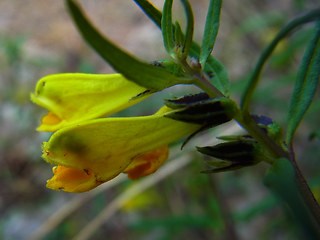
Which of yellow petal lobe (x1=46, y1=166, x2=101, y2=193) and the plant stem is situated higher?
yellow petal lobe (x1=46, y1=166, x2=101, y2=193)

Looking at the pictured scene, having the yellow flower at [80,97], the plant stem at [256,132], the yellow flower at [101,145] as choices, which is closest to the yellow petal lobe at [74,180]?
the yellow flower at [101,145]

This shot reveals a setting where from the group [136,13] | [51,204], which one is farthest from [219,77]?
[136,13]

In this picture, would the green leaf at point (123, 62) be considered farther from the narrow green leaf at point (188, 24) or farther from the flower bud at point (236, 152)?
the flower bud at point (236, 152)

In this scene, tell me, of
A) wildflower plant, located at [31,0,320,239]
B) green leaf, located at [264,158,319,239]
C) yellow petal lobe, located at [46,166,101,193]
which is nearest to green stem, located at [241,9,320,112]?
wildflower plant, located at [31,0,320,239]

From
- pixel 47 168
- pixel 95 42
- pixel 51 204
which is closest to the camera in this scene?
pixel 95 42

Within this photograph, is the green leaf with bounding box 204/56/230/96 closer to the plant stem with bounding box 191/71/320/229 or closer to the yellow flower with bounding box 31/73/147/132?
the plant stem with bounding box 191/71/320/229

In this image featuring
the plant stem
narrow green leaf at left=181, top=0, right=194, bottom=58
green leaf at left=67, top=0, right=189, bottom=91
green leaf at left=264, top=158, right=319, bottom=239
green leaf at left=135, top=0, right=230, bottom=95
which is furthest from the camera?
green leaf at left=135, top=0, right=230, bottom=95

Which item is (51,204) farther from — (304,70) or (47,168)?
(304,70)

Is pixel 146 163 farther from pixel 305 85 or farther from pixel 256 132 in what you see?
pixel 305 85
